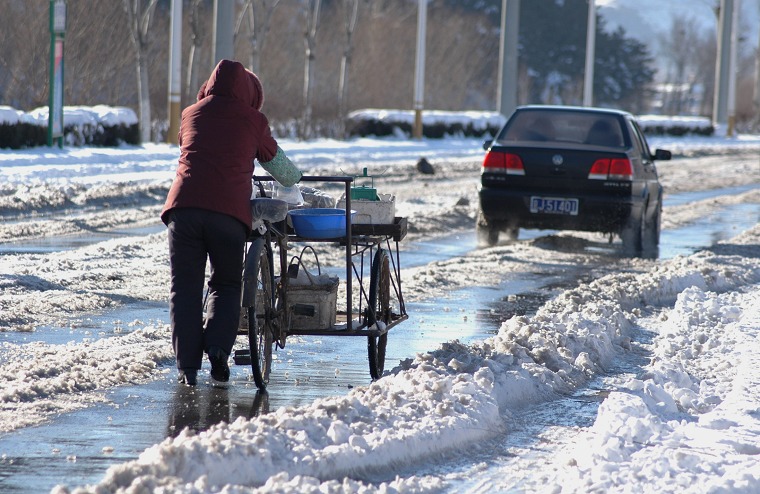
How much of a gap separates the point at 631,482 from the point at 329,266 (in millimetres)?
6924

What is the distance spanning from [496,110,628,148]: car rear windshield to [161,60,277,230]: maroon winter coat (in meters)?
7.50

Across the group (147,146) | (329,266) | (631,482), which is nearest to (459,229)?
(329,266)

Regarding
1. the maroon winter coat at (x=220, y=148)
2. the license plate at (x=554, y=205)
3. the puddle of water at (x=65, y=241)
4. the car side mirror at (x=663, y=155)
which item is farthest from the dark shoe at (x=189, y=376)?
the car side mirror at (x=663, y=155)

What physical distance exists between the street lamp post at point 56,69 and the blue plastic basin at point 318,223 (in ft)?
59.6

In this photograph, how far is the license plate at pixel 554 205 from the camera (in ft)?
42.6

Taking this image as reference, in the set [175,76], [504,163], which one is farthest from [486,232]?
[175,76]

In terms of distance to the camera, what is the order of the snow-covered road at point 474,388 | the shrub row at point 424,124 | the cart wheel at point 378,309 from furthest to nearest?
the shrub row at point 424,124, the cart wheel at point 378,309, the snow-covered road at point 474,388

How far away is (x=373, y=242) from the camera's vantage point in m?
6.95

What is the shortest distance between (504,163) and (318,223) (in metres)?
6.84

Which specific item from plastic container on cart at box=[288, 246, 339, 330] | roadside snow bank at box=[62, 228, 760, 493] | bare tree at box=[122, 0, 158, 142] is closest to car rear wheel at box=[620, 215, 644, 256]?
roadside snow bank at box=[62, 228, 760, 493]

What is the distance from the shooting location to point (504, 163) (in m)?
13.2

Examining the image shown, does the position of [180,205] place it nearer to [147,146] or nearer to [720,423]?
[720,423]

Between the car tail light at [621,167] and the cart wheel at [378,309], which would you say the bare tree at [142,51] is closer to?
the car tail light at [621,167]

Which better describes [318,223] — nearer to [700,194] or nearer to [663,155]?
[663,155]
